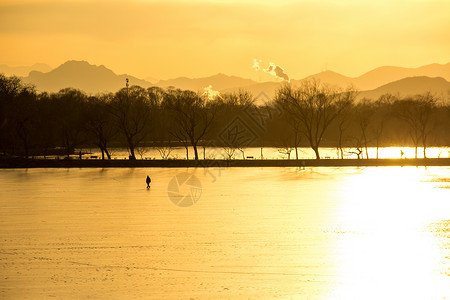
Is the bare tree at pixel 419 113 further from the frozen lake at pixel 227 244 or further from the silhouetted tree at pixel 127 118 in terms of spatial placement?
the frozen lake at pixel 227 244

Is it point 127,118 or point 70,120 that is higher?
point 70,120

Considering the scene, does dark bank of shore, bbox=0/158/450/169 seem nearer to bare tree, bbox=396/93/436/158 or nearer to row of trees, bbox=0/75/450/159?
row of trees, bbox=0/75/450/159

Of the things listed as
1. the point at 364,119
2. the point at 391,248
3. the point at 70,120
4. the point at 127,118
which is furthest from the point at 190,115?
the point at 391,248

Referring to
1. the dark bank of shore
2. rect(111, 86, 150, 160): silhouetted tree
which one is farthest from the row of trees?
the dark bank of shore

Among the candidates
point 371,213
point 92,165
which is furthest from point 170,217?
point 92,165

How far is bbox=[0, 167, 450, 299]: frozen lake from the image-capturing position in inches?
748

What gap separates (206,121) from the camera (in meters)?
93.4

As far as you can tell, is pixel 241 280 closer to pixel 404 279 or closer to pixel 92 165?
pixel 404 279

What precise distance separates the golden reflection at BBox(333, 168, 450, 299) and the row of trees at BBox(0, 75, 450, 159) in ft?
156

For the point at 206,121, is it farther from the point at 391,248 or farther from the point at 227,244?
the point at 391,248

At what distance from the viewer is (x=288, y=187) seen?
48.9 m

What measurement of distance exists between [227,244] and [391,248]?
6.41 metres

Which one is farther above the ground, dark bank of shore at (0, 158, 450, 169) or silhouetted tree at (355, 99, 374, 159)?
silhouetted tree at (355, 99, 374, 159)

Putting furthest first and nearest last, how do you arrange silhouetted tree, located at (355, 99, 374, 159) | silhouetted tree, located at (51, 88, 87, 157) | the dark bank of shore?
silhouetted tree, located at (51, 88, 87, 157) < silhouetted tree, located at (355, 99, 374, 159) < the dark bank of shore
